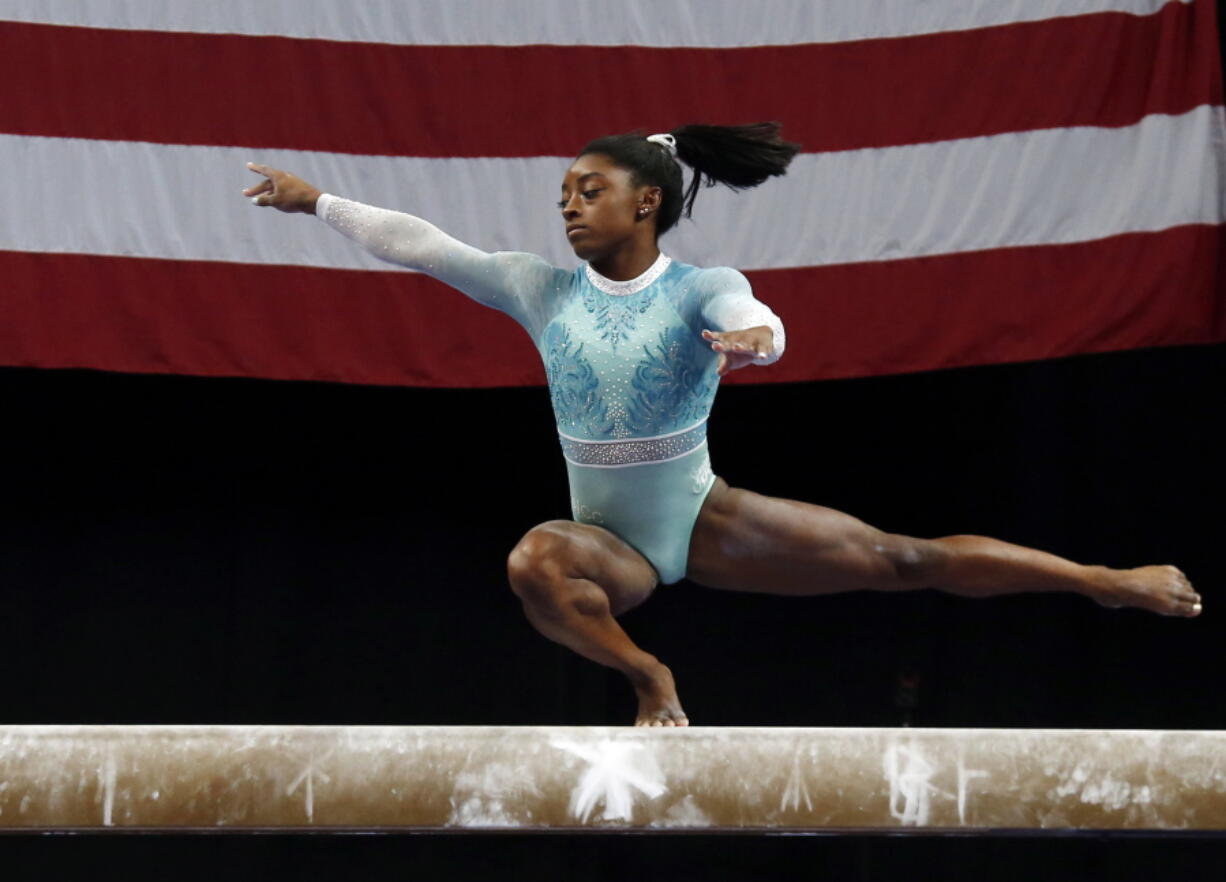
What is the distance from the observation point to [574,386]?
306 cm

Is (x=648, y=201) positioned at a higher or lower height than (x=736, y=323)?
higher

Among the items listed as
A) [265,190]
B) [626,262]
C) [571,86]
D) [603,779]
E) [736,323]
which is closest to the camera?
[603,779]

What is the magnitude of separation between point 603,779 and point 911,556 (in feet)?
2.84

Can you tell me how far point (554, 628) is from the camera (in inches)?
116

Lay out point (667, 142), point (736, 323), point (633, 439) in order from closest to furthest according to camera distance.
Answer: point (736, 323) → point (633, 439) → point (667, 142)

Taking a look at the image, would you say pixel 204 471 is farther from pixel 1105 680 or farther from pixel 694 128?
pixel 1105 680

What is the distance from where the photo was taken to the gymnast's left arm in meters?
2.66

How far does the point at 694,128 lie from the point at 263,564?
2494mm

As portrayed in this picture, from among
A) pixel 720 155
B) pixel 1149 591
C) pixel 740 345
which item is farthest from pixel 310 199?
pixel 1149 591

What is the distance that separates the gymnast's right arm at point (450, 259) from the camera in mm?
3203

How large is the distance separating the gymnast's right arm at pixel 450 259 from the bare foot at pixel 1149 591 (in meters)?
1.25

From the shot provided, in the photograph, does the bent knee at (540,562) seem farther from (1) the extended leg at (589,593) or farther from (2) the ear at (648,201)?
(2) the ear at (648,201)

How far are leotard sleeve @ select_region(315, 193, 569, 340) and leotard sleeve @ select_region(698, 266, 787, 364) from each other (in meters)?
0.34

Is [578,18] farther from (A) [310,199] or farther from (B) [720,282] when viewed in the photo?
(B) [720,282]
